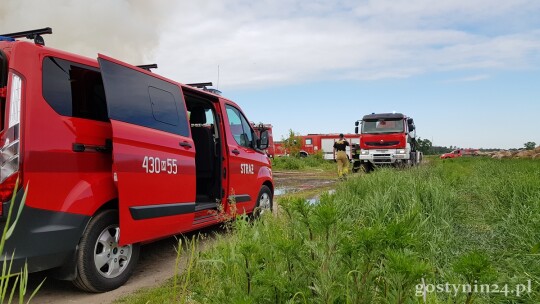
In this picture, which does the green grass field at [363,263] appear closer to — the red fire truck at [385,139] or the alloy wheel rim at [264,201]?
the alloy wheel rim at [264,201]

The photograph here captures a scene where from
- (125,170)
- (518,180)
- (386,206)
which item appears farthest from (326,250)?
(518,180)

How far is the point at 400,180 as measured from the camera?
6.72 metres

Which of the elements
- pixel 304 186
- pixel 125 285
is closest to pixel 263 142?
pixel 125 285

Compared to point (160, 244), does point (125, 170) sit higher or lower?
higher

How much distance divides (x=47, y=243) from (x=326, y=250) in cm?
240

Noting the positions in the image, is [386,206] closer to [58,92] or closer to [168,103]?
[168,103]

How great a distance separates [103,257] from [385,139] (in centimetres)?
1717

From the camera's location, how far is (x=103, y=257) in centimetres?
385

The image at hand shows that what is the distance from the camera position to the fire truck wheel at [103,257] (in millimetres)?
3633

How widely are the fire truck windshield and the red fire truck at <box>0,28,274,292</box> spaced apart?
51.9 ft

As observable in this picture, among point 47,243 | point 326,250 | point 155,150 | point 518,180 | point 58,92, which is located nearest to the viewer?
point 326,250

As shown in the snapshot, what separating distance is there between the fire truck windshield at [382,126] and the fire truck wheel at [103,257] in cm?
1701

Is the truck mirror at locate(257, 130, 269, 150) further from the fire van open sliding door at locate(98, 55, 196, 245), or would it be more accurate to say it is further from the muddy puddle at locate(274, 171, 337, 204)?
the fire van open sliding door at locate(98, 55, 196, 245)

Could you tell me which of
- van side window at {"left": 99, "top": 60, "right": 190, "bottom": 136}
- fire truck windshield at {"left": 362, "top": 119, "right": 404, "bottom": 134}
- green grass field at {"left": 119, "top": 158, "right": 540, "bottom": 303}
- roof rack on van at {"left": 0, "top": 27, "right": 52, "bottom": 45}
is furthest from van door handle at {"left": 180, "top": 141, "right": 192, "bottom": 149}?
fire truck windshield at {"left": 362, "top": 119, "right": 404, "bottom": 134}
